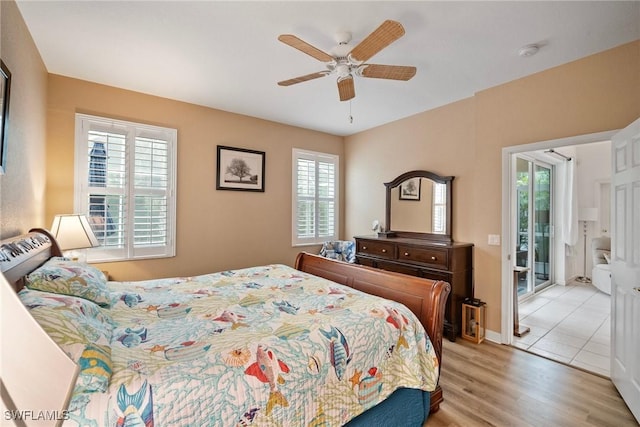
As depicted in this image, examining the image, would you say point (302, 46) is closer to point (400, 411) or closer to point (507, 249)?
point (400, 411)

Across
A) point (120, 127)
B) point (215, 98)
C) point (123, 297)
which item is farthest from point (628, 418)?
point (120, 127)

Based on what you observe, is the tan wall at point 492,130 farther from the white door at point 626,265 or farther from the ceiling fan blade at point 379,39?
the ceiling fan blade at point 379,39

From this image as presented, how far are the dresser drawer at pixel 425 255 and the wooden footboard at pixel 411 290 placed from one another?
50.2 inches

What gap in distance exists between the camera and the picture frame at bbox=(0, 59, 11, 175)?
164 centimetres

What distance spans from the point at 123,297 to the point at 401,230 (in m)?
3.50

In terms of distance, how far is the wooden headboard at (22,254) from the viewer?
4.49ft

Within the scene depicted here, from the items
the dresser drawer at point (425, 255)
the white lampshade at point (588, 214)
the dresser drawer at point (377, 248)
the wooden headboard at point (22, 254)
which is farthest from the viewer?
the white lampshade at point (588, 214)

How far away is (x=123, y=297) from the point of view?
2023 millimetres

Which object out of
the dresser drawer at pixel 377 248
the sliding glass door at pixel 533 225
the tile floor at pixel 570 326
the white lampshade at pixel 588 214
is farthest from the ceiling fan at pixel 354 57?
the white lampshade at pixel 588 214

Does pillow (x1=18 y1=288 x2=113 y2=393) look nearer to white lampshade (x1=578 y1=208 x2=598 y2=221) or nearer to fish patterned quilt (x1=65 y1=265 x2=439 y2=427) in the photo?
fish patterned quilt (x1=65 y1=265 x2=439 y2=427)

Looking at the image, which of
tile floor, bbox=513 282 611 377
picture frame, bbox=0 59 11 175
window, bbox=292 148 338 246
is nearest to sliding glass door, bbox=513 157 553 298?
tile floor, bbox=513 282 611 377

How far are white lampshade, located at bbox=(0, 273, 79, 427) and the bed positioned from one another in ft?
2.30

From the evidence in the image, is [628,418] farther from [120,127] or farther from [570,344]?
[120,127]

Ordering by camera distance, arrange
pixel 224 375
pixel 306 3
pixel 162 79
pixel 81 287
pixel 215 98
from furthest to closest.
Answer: pixel 215 98, pixel 162 79, pixel 306 3, pixel 81 287, pixel 224 375
